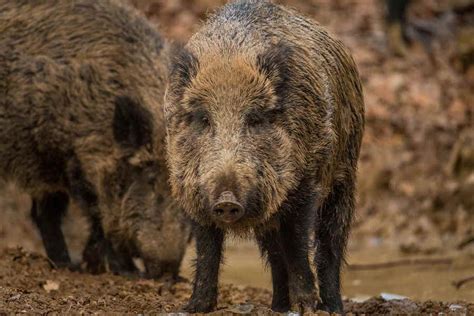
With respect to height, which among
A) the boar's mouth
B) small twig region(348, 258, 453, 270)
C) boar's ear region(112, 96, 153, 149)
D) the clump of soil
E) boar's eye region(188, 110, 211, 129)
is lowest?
the clump of soil

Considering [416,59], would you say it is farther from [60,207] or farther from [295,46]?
[295,46]

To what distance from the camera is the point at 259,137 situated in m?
6.29

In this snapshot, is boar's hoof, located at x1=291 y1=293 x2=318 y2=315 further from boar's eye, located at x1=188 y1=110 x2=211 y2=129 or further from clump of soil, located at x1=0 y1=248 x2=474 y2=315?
boar's eye, located at x1=188 y1=110 x2=211 y2=129

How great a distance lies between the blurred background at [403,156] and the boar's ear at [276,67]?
364 cm

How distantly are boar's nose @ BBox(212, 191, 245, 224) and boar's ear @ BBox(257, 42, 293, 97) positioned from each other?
988 millimetres

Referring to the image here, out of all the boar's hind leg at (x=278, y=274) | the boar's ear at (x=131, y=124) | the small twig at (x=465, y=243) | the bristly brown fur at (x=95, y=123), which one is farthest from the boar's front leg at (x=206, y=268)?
the small twig at (x=465, y=243)

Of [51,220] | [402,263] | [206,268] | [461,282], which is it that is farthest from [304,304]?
[402,263]

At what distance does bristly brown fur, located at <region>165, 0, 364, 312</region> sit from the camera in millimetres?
6184

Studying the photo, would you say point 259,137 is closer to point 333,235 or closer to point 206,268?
point 206,268

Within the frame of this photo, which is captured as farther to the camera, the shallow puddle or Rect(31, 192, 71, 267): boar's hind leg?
Rect(31, 192, 71, 267): boar's hind leg

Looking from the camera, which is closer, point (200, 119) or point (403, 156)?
point (200, 119)

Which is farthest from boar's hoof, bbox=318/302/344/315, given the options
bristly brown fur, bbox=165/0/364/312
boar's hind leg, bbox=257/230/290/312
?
boar's hind leg, bbox=257/230/290/312

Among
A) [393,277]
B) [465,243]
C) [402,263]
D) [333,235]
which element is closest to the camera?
[333,235]

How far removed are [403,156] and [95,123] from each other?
673 centimetres
